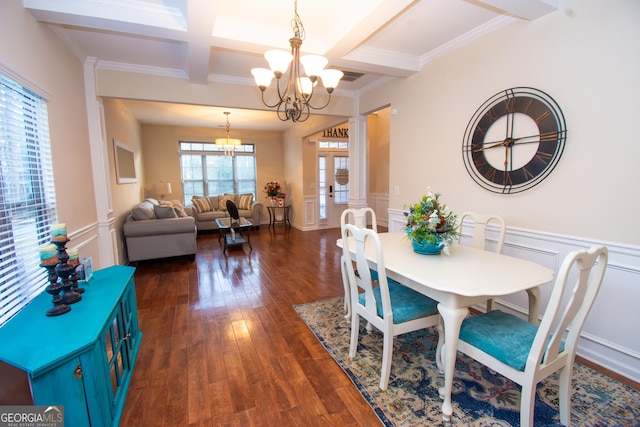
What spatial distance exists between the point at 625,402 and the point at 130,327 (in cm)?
316

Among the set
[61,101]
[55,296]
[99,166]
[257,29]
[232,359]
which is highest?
[257,29]

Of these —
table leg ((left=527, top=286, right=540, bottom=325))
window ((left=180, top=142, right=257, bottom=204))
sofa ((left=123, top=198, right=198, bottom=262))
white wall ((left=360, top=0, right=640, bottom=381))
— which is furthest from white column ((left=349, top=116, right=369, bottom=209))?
window ((left=180, top=142, right=257, bottom=204))

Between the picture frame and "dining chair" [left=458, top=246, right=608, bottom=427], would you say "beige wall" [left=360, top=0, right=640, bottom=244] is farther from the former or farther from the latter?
the picture frame

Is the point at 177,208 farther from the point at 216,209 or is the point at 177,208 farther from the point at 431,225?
the point at 431,225

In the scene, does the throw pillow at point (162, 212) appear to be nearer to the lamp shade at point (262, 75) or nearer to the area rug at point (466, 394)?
the lamp shade at point (262, 75)

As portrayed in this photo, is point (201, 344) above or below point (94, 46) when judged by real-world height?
below

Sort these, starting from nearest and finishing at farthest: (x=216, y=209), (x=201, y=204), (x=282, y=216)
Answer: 1. (x=201, y=204)
2. (x=216, y=209)
3. (x=282, y=216)

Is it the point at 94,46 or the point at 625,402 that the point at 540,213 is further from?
→ the point at 94,46

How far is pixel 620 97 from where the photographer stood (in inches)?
72.4

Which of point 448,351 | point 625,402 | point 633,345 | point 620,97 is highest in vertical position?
point 620,97

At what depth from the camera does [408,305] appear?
188 centimetres

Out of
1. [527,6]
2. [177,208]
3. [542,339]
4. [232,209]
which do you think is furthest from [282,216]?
[542,339]

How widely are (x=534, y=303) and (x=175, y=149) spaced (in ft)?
25.7

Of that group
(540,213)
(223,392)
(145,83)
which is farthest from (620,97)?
(145,83)
